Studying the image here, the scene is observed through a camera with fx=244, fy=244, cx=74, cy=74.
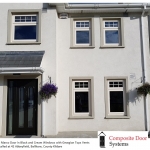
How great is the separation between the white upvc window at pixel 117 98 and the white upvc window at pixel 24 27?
14.0ft

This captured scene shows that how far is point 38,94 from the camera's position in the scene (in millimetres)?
10539

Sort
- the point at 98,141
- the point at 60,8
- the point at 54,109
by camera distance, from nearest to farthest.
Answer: the point at 98,141 → the point at 54,109 → the point at 60,8

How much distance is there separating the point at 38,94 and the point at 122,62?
4.18 m

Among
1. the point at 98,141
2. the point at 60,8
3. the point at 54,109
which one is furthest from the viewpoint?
the point at 60,8

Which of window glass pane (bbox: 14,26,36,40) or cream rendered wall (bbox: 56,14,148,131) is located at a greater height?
window glass pane (bbox: 14,26,36,40)

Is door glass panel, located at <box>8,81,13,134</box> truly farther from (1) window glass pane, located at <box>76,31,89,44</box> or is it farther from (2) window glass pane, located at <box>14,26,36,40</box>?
(1) window glass pane, located at <box>76,31,89,44</box>

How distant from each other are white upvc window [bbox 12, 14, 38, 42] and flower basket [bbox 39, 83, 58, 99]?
237 cm

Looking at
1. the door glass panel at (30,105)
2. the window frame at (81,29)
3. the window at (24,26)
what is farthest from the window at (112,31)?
the door glass panel at (30,105)

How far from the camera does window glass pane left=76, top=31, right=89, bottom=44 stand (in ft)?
38.8

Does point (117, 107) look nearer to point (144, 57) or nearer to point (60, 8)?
point (144, 57)

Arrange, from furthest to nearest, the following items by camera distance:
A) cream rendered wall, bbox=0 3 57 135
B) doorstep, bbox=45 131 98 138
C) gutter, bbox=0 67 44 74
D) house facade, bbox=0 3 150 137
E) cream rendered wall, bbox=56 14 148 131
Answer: cream rendered wall, bbox=56 14 148 131 → house facade, bbox=0 3 150 137 → cream rendered wall, bbox=0 3 57 135 → doorstep, bbox=45 131 98 138 → gutter, bbox=0 67 44 74

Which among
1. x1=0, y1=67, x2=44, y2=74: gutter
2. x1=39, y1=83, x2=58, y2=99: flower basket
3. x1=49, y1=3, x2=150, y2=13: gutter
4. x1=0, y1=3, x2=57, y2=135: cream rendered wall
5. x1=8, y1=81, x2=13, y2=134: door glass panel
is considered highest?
x1=49, y1=3, x2=150, y2=13: gutter

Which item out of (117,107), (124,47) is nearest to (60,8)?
(124,47)

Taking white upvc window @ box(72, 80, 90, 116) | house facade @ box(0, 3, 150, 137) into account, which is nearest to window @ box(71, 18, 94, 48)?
house facade @ box(0, 3, 150, 137)
